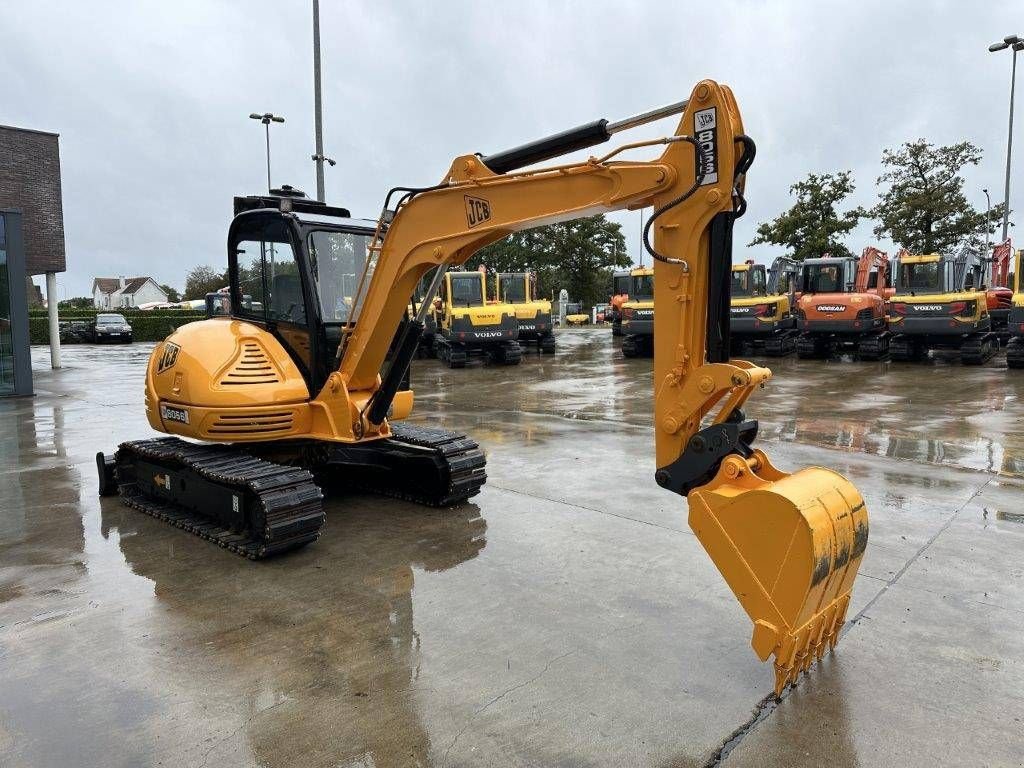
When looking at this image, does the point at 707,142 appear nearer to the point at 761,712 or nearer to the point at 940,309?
the point at 761,712

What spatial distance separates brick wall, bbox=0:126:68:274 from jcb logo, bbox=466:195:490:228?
1946 centimetres

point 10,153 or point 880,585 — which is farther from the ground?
point 10,153

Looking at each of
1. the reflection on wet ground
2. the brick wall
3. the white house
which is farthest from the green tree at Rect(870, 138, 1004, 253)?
the white house

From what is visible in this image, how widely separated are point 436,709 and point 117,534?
3.77 meters

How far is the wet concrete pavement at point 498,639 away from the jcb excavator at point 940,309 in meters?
12.4

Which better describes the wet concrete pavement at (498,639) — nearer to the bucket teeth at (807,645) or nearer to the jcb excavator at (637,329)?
the bucket teeth at (807,645)

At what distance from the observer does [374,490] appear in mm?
7070

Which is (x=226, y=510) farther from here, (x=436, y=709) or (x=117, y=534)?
(x=436, y=709)

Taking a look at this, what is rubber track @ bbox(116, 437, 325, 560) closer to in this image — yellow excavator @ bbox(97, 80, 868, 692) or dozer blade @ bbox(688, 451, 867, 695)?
yellow excavator @ bbox(97, 80, 868, 692)

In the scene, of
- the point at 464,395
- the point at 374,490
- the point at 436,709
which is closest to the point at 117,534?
the point at 374,490

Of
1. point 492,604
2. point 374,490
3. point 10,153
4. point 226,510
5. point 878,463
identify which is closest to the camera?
point 492,604

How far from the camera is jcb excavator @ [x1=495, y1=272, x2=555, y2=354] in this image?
2278cm

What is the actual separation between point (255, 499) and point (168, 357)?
6.01 ft

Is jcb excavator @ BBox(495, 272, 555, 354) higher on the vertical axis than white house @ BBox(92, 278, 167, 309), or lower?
lower
